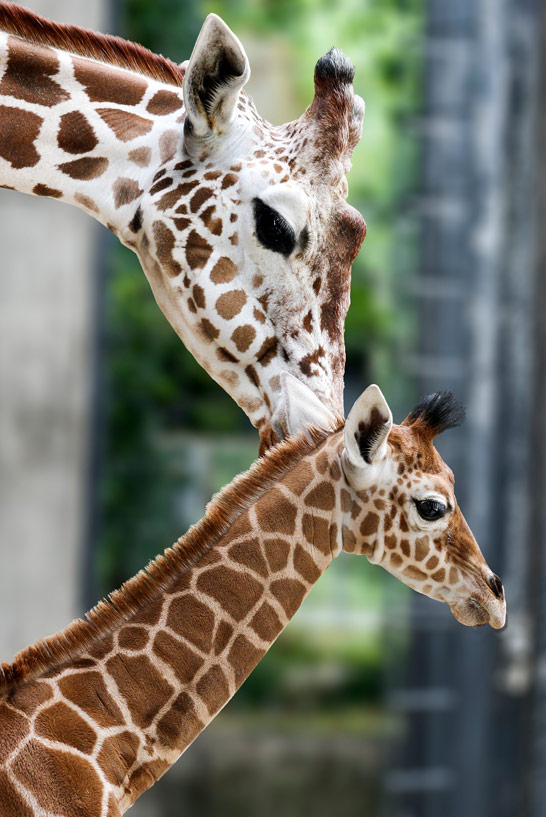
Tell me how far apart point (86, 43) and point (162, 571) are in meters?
0.84

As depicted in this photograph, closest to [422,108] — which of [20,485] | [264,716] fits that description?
[20,485]

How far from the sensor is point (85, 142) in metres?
1.66

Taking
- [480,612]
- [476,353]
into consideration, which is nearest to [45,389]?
[476,353]

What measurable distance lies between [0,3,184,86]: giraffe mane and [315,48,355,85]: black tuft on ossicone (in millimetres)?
257

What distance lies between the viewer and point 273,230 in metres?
1.56

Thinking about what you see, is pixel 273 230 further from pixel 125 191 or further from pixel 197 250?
pixel 125 191

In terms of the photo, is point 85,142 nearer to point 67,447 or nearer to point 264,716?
point 67,447

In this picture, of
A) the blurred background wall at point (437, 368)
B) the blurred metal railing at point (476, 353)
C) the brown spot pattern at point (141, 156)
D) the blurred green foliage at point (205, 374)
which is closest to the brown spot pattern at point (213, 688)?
the brown spot pattern at point (141, 156)

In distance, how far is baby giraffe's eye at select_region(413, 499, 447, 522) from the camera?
1424 millimetres

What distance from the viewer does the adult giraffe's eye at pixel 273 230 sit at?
1.55m

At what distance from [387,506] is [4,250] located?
14.3 feet

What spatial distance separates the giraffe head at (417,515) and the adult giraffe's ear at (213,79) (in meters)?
0.41

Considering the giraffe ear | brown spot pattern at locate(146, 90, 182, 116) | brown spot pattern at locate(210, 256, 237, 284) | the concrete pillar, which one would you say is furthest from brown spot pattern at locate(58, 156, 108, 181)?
the concrete pillar

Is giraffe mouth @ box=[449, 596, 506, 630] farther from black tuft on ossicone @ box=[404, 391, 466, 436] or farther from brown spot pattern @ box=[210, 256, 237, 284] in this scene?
brown spot pattern @ box=[210, 256, 237, 284]
